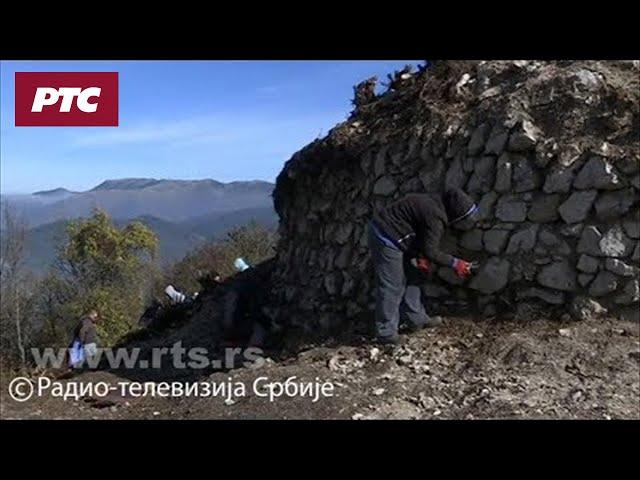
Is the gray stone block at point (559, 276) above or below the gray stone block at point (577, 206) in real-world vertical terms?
below

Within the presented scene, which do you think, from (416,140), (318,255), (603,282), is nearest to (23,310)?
(318,255)

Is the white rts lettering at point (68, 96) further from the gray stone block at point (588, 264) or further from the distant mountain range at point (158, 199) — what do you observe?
the distant mountain range at point (158, 199)

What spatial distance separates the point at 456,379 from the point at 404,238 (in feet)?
4.31

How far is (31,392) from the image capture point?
6.54 m

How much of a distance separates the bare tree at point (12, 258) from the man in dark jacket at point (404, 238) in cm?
2163

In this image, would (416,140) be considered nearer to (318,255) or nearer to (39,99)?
(318,255)

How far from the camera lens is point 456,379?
5664 millimetres

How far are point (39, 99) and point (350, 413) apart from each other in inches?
141

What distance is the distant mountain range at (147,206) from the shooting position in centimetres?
3291

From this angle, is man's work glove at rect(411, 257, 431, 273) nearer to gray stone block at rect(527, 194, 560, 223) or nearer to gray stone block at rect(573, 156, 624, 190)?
gray stone block at rect(527, 194, 560, 223)

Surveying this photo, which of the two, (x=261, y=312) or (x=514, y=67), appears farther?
(x=261, y=312)

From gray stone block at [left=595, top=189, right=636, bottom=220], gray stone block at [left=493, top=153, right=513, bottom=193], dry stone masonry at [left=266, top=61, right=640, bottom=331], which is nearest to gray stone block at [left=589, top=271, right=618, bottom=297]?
dry stone masonry at [left=266, top=61, right=640, bottom=331]

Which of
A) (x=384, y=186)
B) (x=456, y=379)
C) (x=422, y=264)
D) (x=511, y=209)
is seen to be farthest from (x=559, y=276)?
(x=384, y=186)

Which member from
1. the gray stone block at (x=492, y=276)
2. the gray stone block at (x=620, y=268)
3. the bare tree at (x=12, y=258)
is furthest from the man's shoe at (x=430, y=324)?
the bare tree at (x=12, y=258)
